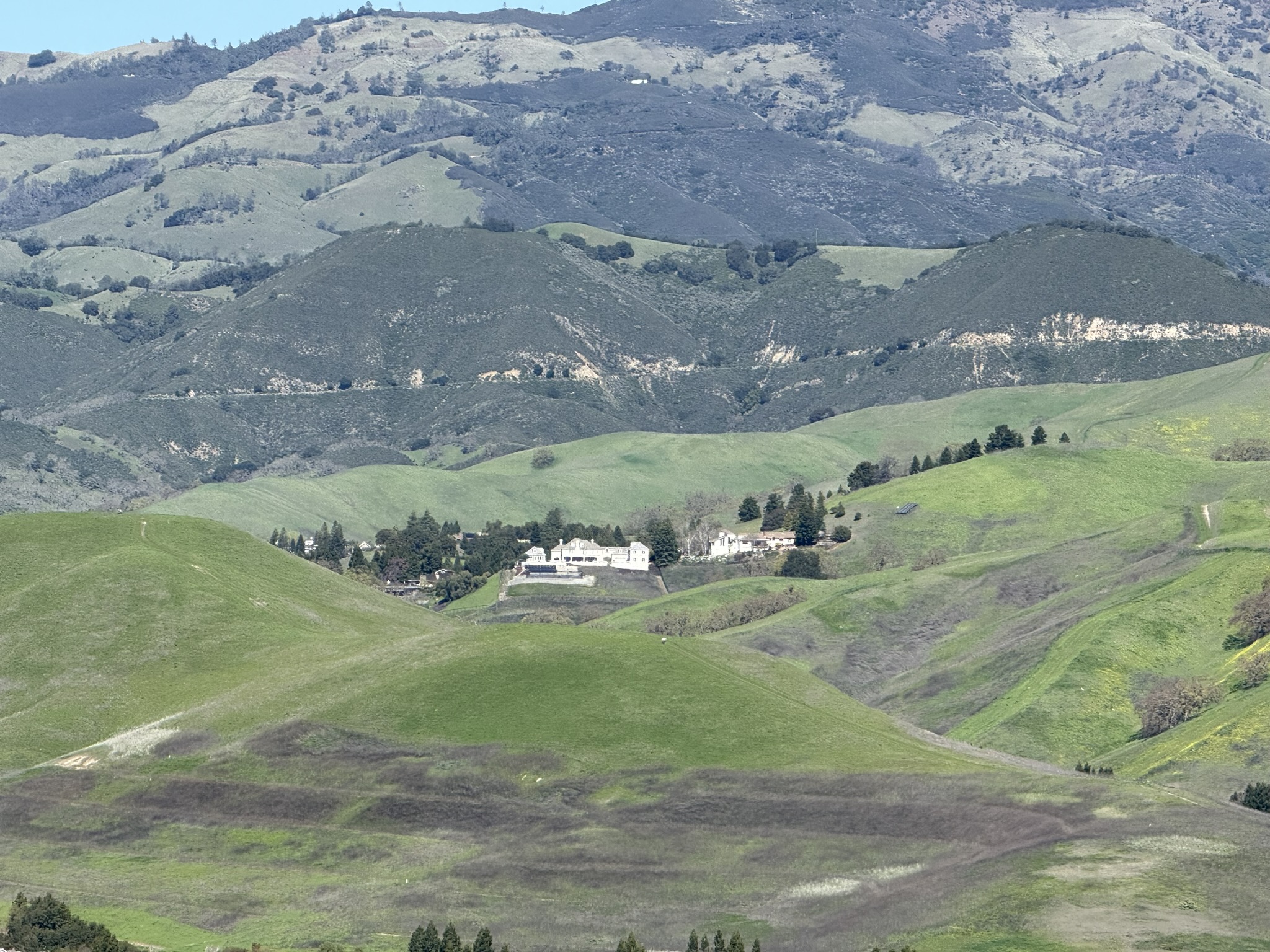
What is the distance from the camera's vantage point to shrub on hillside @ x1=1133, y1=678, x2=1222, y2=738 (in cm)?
15275

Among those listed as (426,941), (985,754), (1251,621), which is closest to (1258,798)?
(985,754)

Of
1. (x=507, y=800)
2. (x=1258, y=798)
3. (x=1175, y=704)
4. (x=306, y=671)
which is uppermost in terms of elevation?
(x=306, y=671)

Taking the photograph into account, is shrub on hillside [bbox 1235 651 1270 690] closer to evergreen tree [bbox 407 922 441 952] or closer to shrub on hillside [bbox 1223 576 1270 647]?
shrub on hillside [bbox 1223 576 1270 647]

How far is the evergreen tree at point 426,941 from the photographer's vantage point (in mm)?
93750

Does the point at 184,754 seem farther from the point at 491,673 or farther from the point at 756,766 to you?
the point at 756,766

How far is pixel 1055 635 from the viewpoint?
583ft

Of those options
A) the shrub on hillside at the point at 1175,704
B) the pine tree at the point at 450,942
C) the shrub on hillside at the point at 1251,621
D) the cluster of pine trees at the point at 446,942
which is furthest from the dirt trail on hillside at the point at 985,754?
the shrub on hillside at the point at 1251,621

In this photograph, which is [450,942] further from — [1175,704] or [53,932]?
[1175,704]

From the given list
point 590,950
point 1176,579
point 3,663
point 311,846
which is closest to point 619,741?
point 311,846

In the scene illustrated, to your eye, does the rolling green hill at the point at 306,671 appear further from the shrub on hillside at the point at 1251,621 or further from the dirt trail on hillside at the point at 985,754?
the shrub on hillside at the point at 1251,621

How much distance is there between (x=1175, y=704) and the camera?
153000 millimetres

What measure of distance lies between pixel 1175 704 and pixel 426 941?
7530 cm

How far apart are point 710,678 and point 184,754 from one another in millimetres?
31660

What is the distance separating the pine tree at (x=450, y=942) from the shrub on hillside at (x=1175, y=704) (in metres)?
72.4
